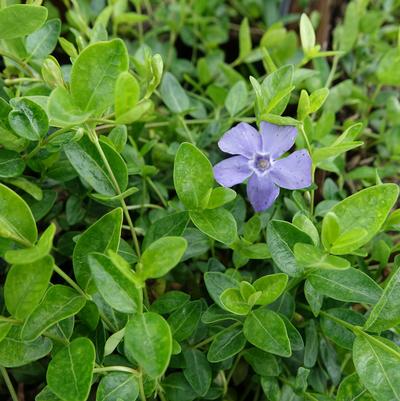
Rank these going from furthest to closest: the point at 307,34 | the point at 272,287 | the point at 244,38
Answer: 1. the point at 244,38
2. the point at 307,34
3. the point at 272,287

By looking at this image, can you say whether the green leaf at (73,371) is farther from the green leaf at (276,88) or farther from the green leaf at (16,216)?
the green leaf at (276,88)

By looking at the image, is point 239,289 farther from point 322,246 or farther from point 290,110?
point 290,110

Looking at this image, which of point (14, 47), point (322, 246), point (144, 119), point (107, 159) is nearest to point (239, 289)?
point (322, 246)

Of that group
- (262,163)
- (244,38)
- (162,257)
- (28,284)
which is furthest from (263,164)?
(244,38)

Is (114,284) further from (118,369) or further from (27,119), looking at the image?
(27,119)

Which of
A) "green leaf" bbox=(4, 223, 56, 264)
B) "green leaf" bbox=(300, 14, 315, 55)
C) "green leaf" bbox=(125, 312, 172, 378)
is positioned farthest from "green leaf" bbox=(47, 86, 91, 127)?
"green leaf" bbox=(300, 14, 315, 55)

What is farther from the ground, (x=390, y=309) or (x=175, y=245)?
(x=175, y=245)
